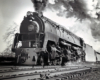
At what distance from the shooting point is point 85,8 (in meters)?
2.88

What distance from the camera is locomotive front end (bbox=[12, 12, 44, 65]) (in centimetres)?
246

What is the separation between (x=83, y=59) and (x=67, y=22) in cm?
137

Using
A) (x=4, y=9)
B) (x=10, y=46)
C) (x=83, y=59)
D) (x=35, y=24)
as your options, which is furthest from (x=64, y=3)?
(x=83, y=59)

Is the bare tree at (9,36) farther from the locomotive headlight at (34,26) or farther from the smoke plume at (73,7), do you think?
the smoke plume at (73,7)

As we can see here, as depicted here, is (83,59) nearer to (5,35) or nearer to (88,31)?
(88,31)

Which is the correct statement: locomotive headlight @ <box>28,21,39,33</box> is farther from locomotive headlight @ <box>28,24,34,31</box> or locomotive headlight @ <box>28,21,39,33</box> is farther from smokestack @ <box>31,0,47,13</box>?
smokestack @ <box>31,0,47,13</box>

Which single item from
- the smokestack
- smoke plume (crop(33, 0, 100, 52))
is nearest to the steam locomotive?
the smokestack

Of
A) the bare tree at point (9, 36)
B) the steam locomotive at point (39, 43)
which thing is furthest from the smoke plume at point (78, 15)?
the bare tree at point (9, 36)

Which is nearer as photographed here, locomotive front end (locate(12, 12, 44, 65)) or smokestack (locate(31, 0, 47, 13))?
locomotive front end (locate(12, 12, 44, 65))

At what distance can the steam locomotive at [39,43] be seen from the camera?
2.47 metres

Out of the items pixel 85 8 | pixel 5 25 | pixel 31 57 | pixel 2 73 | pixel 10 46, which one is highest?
pixel 85 8

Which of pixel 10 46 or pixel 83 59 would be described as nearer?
pixel 10 46

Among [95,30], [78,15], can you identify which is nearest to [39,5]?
[78,15]

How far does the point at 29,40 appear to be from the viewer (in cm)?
257
